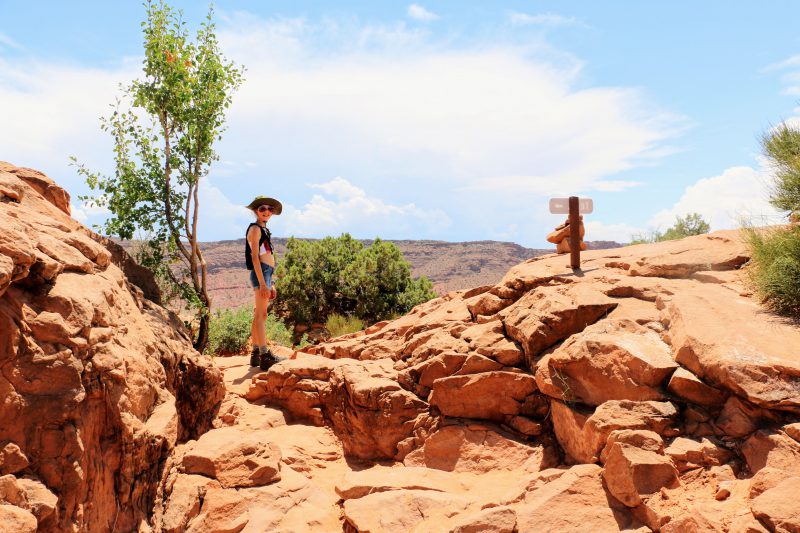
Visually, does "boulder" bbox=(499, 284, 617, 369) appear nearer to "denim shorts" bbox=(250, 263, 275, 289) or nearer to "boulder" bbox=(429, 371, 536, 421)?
"boulder" bbox=(429, 371, 536, 421)

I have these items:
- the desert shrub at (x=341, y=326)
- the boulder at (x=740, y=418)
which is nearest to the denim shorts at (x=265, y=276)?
the desert shrub at (x=341, y=326)

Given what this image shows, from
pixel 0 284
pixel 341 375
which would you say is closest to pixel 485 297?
pixel 341 375

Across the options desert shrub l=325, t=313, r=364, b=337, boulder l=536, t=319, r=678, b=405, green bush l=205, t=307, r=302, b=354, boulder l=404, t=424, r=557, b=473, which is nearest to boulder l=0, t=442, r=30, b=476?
boulder l=404, t=424, r=557, b=473

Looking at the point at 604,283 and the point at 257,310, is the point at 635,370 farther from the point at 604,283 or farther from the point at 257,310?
the point at 257,310

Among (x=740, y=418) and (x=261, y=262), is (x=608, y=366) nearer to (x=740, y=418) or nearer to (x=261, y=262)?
(x=740, y=418)

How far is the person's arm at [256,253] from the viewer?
27.2 feet

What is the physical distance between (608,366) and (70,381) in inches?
189

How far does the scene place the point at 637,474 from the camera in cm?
466

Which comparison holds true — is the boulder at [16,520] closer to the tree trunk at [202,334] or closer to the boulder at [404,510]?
the boulder at [404,510]

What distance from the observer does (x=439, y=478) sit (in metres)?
5.95

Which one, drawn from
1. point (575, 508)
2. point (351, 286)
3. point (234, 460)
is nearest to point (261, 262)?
point (234, 460)

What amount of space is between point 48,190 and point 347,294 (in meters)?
10.8

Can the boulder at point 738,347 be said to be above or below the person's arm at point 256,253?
below

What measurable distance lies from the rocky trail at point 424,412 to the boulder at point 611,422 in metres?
0.02
